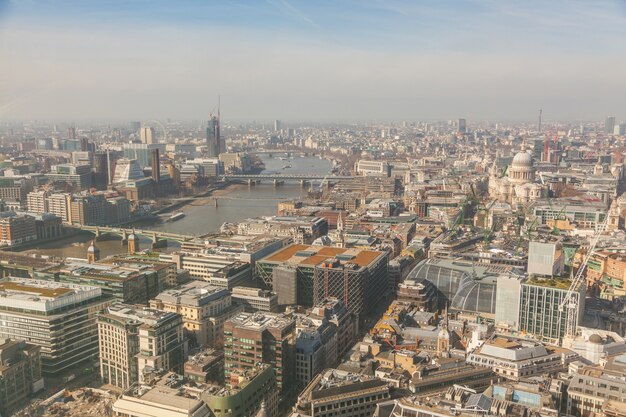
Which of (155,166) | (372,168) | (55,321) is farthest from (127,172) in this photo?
(55,321)

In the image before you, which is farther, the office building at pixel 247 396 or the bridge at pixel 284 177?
the bridge at pixel 284 177

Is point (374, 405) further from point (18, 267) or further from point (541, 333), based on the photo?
point (18, 267)

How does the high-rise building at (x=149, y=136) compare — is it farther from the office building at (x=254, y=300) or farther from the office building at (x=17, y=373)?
the office building at (x=17, y=373)

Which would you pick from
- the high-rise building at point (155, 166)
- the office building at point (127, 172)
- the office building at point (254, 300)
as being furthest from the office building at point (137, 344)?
the high-rise building at point (155, 166)

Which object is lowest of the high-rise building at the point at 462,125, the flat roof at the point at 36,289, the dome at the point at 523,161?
the flat roof at the point at 36,289

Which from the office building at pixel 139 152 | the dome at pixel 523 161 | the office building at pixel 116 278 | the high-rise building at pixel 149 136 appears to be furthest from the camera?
the high-rise building at pixel 149 136

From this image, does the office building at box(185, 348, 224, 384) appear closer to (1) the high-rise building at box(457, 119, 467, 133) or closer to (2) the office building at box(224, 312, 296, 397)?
(2) the office building at box(224, 312, 296, 397)

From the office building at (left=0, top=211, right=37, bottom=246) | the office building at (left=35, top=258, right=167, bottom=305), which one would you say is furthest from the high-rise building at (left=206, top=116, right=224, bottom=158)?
the office building at (left=35, top=258, right=167, bottom=305)
